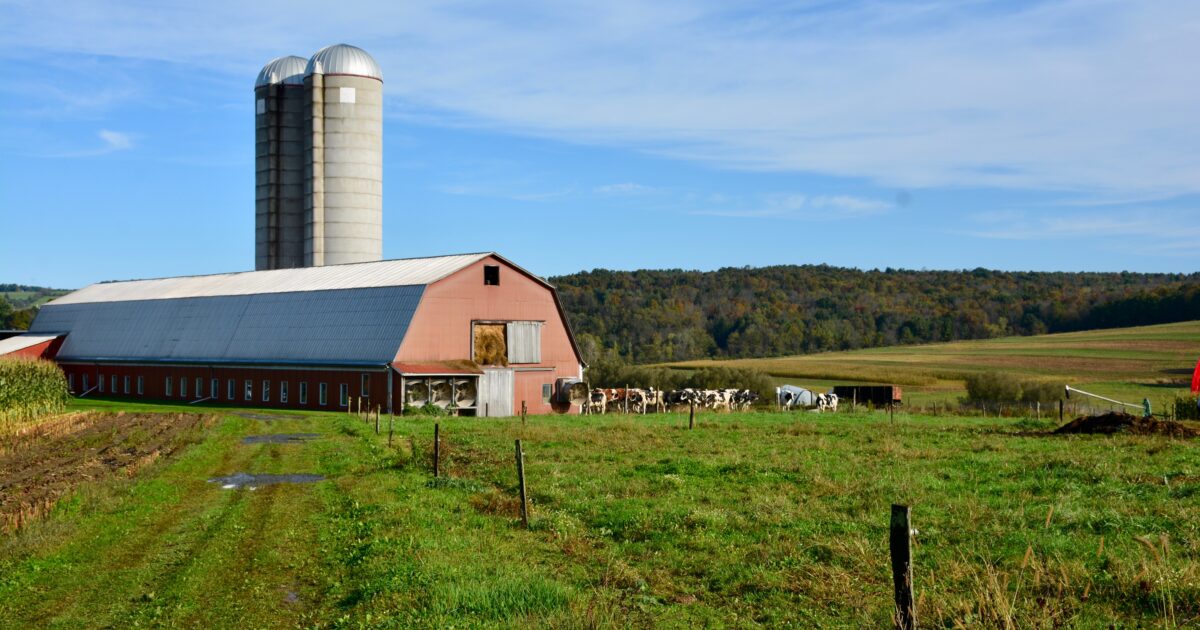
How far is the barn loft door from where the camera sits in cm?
5319

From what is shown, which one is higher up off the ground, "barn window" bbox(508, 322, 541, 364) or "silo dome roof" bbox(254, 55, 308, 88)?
"silo dome roof" bbox(254, 55, 308, 88)

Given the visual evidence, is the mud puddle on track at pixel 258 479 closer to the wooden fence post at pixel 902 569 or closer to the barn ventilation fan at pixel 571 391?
the wooden fence post at pixel 902 569

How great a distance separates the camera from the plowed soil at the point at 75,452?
72.1ft

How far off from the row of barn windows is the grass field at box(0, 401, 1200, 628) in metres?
26.3

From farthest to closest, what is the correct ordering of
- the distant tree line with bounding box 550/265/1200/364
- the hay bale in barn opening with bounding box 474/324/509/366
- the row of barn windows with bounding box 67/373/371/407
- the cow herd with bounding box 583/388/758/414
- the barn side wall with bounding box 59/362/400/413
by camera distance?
the distant tree line with bounding box 550/265/1200/364, the cow herd with bounding box 583/388/758/414, the hay bale in barn opening with bounding box 474/324/509/366, the row of barn windows with bounding box 67/373/371/407, the barn side wall with bounding box 59/362/400/413

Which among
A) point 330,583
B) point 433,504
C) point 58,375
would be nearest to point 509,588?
point 330,583

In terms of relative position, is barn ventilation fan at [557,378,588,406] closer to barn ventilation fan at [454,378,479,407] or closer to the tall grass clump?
barn ventilation fan at [454,378,479,407]

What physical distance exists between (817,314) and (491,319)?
12001cm

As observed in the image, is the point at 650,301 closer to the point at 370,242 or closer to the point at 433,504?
the point at 370,242

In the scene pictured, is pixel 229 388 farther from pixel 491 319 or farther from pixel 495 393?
pixel 495 393

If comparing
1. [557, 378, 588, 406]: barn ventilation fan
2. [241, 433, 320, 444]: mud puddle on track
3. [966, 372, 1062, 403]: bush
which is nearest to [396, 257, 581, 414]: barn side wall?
→ [557, 378, 588, 406]: barn ventilation fan

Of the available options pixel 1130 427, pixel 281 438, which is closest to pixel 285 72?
pixel 281 438

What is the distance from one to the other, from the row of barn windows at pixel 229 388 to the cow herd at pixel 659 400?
12919 mm

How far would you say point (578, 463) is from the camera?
1048 inches
